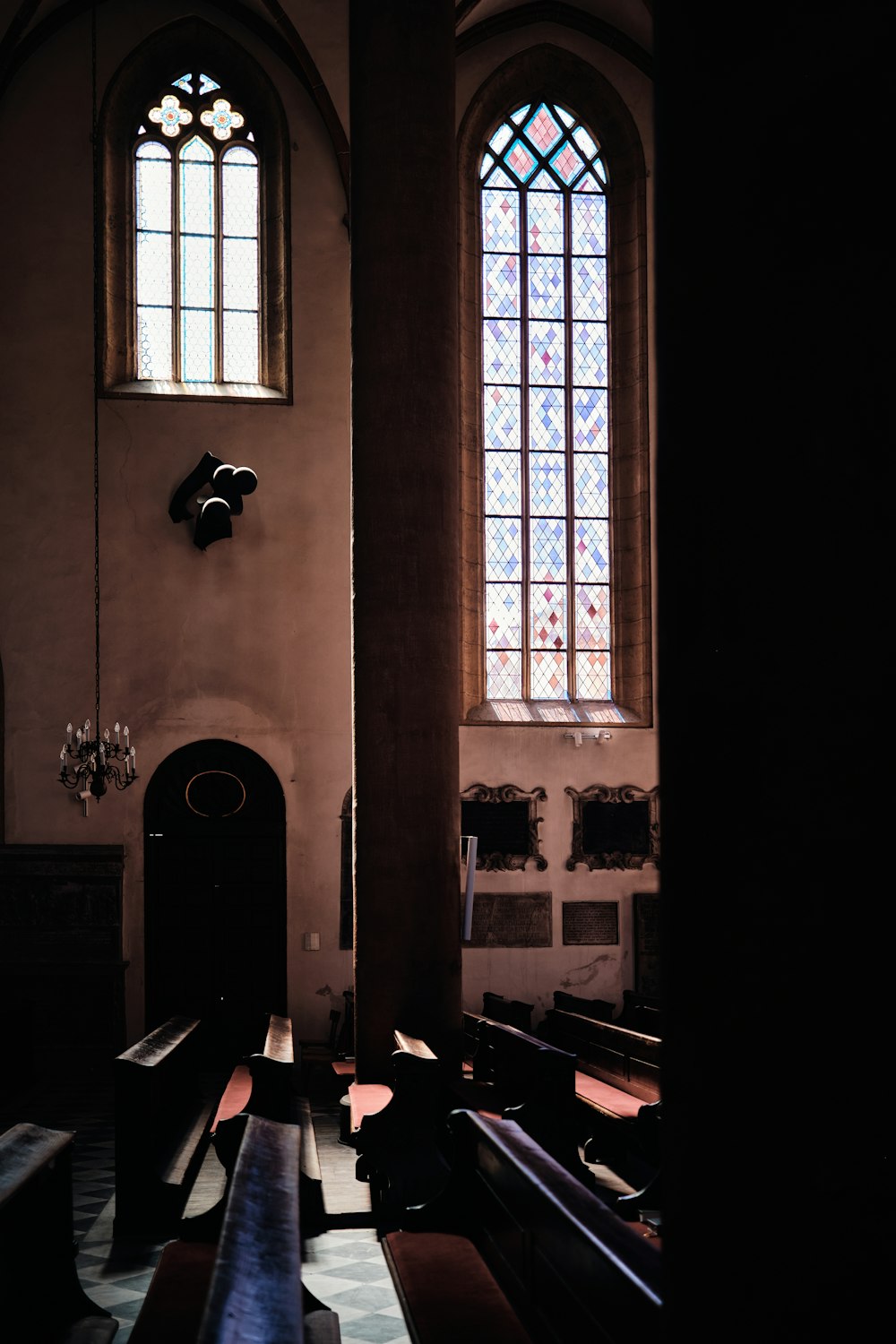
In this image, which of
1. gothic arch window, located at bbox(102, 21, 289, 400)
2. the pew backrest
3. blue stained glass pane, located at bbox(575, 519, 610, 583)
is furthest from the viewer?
blue stained glass pane, located at bbox(575, 519, 610, 583)

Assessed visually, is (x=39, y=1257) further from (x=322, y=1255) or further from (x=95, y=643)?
(x=95, y=643)

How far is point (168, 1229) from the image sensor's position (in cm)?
597

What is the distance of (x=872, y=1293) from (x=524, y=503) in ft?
41.1

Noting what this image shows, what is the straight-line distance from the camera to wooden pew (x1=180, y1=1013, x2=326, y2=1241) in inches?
186

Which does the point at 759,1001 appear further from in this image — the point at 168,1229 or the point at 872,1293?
the point at 168,1229

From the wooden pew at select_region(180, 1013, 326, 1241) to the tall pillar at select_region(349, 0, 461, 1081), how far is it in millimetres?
712

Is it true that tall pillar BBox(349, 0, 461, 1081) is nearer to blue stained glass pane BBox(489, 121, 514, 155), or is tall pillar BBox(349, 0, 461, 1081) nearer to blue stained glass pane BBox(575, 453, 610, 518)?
blue stained glass pane BBox(575, 453, 610, 518)

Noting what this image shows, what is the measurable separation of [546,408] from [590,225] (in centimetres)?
209

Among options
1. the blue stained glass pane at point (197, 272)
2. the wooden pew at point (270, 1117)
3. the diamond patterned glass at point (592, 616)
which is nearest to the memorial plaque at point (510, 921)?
the diamond patterned glass at point (592, 616)

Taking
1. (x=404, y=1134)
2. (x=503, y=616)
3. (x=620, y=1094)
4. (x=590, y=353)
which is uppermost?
(x=590, y=353)

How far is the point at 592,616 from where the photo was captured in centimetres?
1362

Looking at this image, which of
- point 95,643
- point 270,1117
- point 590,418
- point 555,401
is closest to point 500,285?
point 555,401

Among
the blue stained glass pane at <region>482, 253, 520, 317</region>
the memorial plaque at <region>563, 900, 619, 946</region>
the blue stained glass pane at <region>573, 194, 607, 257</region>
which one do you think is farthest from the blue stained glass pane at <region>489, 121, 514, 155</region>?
the memorial plaque at <region>563, 900, 619, 946</region>

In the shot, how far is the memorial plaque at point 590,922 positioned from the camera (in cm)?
1287
